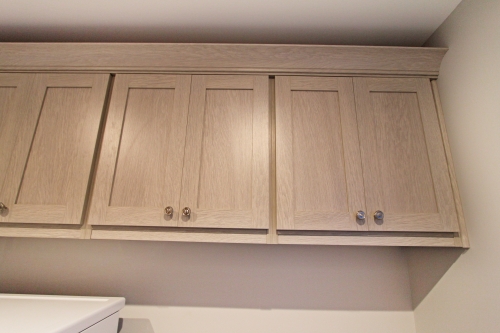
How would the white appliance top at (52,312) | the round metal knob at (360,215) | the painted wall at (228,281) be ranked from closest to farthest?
the white appliance top at (52,312), the round metal knob at (360,215), the painted wall at (228,281)

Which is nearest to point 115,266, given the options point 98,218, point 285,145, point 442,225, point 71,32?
point 98,218

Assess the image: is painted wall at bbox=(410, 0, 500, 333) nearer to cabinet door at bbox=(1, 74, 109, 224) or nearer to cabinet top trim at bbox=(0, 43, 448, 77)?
cabinet top trim at bbox=(0, 43, 448, 77)

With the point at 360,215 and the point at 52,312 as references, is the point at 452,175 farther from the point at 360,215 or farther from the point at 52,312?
the point at 52,312

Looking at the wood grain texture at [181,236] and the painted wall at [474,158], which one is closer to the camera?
the painted wall at [474,158]

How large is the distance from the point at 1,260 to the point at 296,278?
151 cm

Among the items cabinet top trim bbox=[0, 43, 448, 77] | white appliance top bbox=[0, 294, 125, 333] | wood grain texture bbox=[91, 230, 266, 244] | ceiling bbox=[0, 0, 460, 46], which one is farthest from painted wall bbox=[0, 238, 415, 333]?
ceiling bbox=[0, 0, 460, 46]

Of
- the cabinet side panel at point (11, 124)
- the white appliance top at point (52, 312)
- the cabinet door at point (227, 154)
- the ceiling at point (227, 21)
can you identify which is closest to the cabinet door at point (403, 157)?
the ceiling at point (227, 21)

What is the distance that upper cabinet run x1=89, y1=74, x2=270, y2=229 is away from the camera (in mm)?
966

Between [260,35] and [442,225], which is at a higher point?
[260,35]

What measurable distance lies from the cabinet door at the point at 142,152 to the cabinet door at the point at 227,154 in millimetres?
56

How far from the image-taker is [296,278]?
47.8 inches

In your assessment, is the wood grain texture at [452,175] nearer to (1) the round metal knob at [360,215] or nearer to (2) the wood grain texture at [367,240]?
(2) the wood grain texture at [367,240]

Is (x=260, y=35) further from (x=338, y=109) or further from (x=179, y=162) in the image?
(x=179, y=162)

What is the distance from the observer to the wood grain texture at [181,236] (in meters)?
0.96
